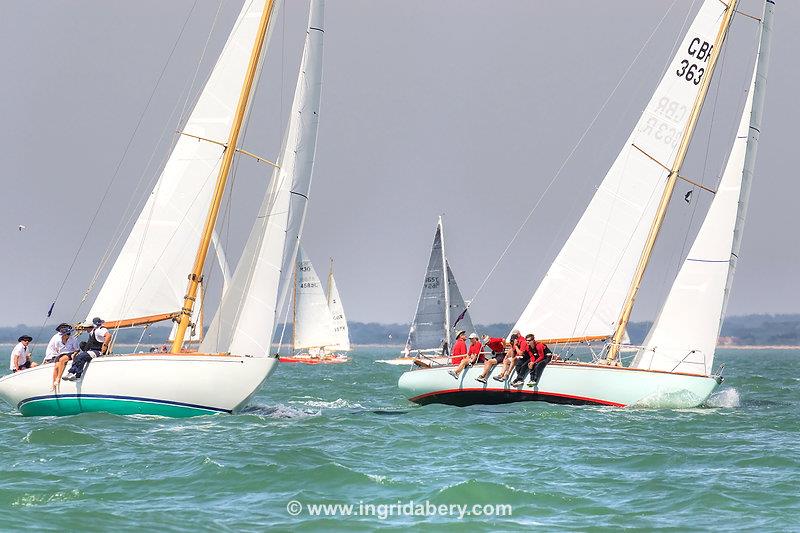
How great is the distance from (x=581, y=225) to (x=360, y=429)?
1155 cm

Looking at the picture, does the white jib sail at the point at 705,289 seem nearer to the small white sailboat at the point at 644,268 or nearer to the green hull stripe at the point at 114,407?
the small white sailboat at the point at 644,268

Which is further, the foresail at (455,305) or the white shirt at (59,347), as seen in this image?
the foresail at (455,305)

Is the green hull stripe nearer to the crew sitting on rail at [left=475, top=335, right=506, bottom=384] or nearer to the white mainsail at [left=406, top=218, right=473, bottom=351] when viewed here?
the crew sitting on rail at [left=475, top=335, right=506, bottom=384]

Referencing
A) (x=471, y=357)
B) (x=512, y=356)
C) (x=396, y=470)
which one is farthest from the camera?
(x=471, y=357)

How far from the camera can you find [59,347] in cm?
2167

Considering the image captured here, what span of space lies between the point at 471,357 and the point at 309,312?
5397 centimetres

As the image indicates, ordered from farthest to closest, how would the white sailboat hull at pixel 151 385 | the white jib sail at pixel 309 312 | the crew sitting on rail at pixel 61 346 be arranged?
1. the white jib sail at pixel 309 312
2. the crew sitting on rail at pixel 61 346
3. the white sailboat hull at pixel 151 385

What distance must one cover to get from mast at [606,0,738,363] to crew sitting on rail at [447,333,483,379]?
382 centimetres

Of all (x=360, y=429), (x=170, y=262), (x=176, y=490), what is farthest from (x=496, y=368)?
(x=176, y=490)

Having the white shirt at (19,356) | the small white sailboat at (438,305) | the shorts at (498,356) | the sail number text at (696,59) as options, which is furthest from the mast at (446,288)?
the white shirt at (19,356)

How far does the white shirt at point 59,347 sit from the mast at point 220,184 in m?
1.97

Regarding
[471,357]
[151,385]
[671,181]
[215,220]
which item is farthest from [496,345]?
[151,385]

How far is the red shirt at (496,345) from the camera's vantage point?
86.9 ft

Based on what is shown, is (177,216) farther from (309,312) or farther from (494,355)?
(309,312)
